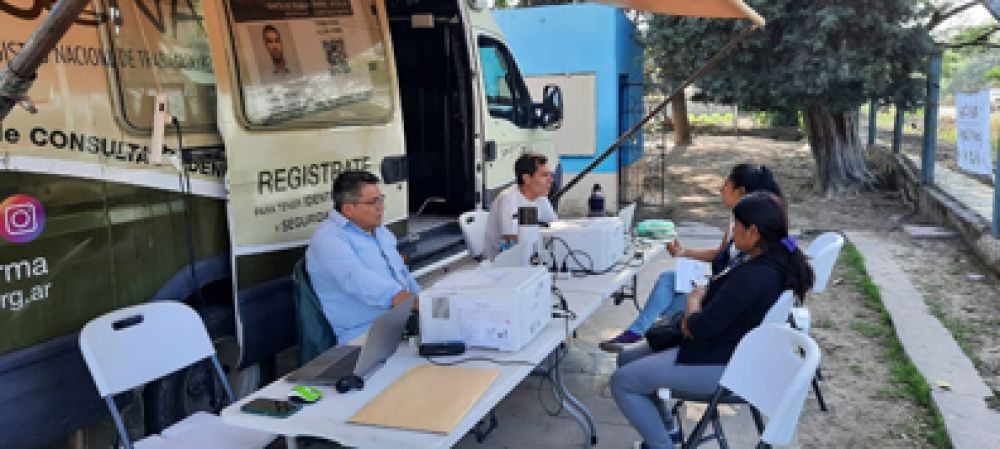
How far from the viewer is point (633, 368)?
288 cm

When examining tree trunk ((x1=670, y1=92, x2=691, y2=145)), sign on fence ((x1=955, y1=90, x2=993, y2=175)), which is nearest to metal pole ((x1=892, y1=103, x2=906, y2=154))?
sign on fence ((x1=955, y1=90, x2=993, y2=175))

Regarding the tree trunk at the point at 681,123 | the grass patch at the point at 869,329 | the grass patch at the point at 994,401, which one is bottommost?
the grass patch at the point at 994,401

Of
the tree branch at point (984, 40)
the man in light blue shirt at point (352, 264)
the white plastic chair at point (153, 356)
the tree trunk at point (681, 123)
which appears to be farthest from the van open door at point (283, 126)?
the tree trunk at point (681, 123)

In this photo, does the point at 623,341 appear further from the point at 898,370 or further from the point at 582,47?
the point at 582,47

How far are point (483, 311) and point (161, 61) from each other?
1560mm

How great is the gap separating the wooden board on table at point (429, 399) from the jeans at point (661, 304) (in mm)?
1908

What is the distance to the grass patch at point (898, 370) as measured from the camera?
11.7 ft

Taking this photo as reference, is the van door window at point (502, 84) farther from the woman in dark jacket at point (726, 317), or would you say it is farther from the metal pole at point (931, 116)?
the metal pole at point (931, 116)

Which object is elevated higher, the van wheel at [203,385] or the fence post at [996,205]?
the fence post at [996,205]

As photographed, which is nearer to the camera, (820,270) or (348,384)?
(348,384)

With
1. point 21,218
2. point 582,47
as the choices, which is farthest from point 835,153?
point 21,218

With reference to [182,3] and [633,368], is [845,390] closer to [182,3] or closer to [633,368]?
[633,368]

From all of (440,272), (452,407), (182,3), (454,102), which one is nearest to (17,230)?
(182,3)

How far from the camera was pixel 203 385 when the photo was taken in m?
3.20
